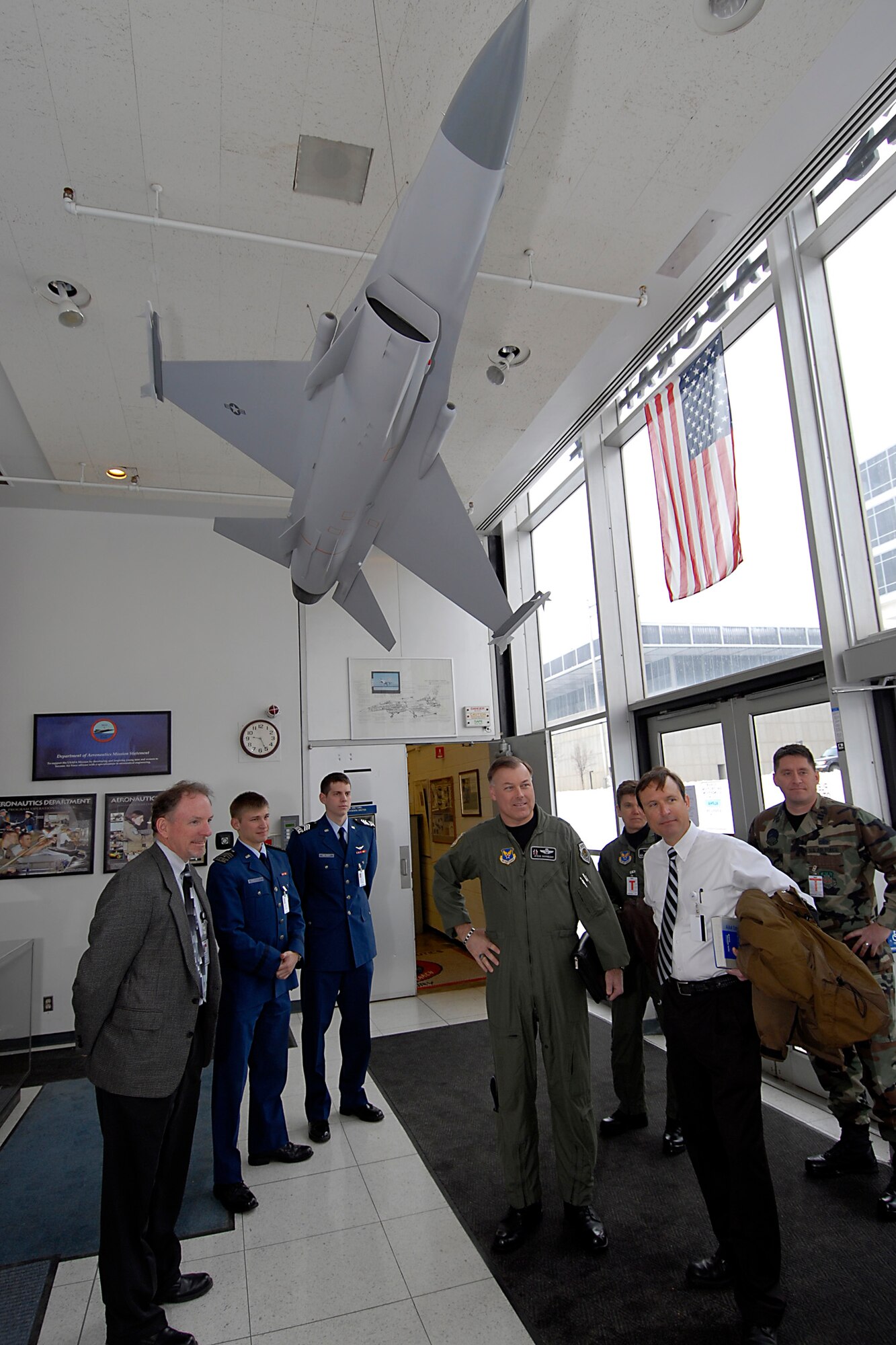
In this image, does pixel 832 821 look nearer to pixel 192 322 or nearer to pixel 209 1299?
pixel 209 1299

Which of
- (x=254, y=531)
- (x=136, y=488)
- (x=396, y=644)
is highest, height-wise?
(x=136, y=488)

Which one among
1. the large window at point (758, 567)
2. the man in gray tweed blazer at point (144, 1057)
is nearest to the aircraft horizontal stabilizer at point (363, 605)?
the large window at point (758, 567)

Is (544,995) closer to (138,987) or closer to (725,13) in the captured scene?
(138,987)

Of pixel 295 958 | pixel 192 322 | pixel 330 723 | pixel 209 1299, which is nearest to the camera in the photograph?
pixel 209 1299

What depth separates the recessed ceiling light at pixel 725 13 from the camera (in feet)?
8.80

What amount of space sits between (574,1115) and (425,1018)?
340 cm

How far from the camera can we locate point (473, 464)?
5988 mm

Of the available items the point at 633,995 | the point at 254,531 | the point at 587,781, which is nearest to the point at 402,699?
the point at 587,781

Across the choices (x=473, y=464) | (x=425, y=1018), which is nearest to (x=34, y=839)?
(x=425, y=1018)

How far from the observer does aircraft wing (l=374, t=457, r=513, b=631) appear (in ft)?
13.7

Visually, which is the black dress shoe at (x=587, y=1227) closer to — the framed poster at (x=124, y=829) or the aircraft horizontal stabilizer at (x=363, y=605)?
the aircraft horizontal stabilizer at (x=363, y=605)

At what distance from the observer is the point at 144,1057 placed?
2.11 m

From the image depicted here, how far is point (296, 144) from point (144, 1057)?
3.55 m

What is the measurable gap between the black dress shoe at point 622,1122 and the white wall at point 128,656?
3.75 meters
